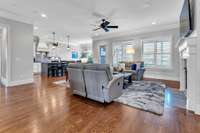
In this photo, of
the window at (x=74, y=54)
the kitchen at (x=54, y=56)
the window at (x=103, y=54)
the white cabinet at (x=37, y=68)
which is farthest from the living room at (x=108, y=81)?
the window at (x=74, y=54)

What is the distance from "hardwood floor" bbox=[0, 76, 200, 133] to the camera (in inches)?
81.5

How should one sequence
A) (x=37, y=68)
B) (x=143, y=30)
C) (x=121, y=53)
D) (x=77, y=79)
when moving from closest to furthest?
(x=77, y=79) < (x=143, y=30) < (x=121, y=53) < (x=37, y=68)

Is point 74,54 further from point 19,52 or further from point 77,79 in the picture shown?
point 77,79

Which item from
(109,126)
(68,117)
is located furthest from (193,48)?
(68,117)

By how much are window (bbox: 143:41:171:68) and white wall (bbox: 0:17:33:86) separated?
644cm

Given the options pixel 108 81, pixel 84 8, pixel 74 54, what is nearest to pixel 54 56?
pixel 74 54

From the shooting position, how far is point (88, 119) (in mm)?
2424

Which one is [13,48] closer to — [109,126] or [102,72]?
[102,72]

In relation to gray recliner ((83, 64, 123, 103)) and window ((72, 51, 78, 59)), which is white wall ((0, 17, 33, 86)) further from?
window ((72, 51, 78, 59))

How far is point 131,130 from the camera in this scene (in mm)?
2053

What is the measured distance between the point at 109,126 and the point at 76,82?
1.94 m

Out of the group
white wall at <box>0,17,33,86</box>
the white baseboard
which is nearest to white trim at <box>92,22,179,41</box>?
white wall at <box>0,17,33,86</box>

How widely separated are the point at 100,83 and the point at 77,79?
90cm

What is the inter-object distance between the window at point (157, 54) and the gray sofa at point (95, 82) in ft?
14.9
